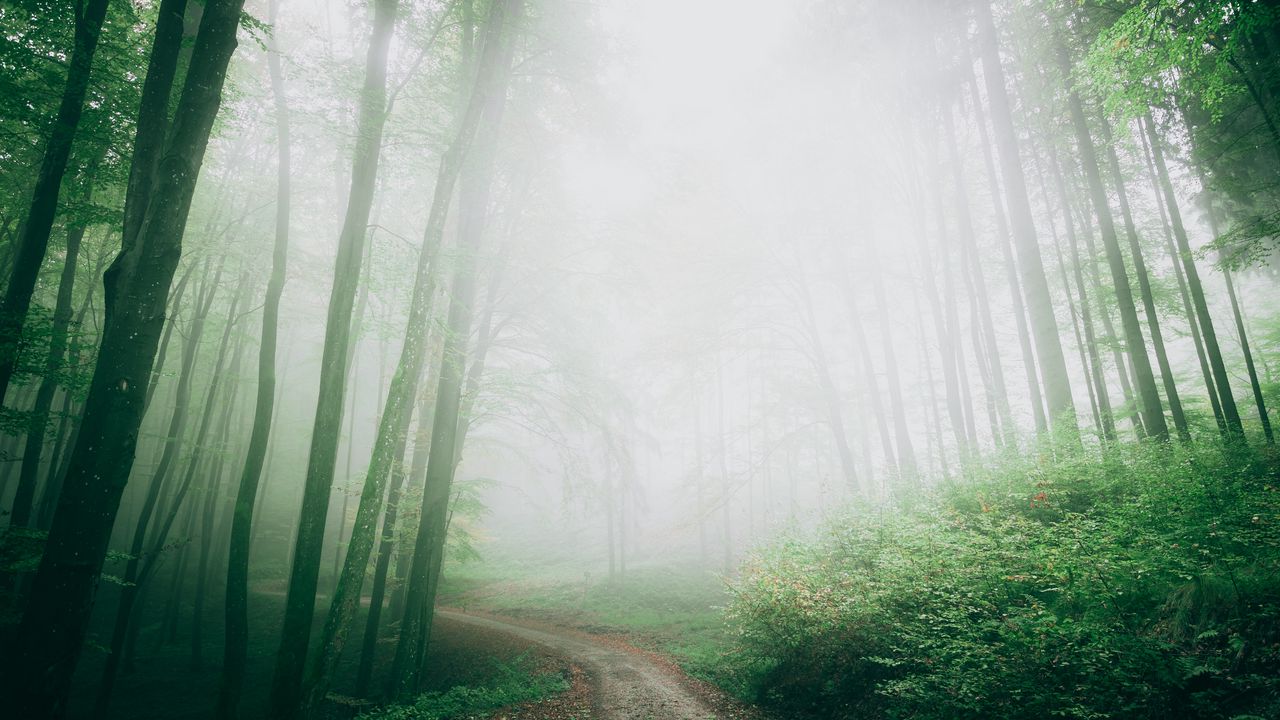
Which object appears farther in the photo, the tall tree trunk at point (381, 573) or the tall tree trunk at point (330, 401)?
the tall tree trunk at point (381, 573)

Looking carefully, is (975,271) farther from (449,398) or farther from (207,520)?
(207,520)

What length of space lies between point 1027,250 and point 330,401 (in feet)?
42.1

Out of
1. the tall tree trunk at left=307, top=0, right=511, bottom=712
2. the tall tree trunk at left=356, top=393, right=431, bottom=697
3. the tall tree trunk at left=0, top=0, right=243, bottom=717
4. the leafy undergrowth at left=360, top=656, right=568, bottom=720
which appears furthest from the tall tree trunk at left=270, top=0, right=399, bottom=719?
the tall tree trunk at left=356, top=393, right=431, bottom=697

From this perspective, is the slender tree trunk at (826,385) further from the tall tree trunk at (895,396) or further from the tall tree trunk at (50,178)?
the tall tree trunk at (50,178)

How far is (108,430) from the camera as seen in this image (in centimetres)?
398

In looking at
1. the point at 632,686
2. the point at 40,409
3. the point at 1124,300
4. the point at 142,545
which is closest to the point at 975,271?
the point at 1124,300

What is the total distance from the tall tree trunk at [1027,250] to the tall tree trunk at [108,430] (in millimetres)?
12688

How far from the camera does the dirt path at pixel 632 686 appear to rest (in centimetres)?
658

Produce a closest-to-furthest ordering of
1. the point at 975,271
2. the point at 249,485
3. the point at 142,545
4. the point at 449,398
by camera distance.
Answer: the point at 249,485 < the point at 449,398 < the point at 142,545 < the point at 975,271

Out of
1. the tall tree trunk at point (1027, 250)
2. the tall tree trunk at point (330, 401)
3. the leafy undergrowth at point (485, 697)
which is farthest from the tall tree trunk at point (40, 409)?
the tall tree trunk at point (1027, 250)

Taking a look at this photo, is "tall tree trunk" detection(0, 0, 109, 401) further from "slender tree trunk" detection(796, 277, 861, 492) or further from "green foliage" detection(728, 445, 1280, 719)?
"slender tree trunk" detection(796, 277, 861, 492)

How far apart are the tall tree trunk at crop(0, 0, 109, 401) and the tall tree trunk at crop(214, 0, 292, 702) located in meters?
1.95

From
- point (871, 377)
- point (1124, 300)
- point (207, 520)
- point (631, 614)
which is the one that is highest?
point (1124, 300)

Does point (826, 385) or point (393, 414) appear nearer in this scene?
point (393, 414)
